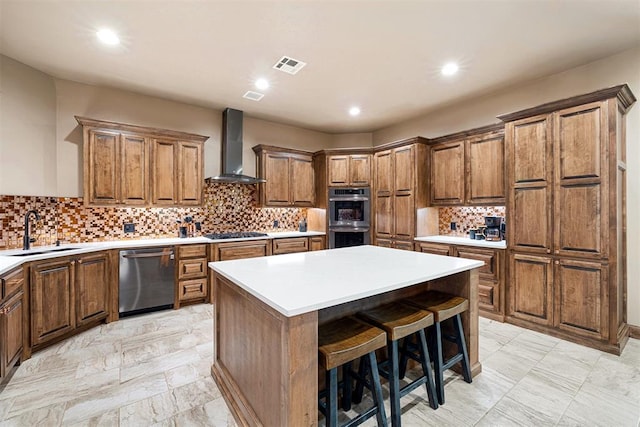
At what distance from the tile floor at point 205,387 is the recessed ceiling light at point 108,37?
294cm

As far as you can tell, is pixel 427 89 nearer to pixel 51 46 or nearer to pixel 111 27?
pixel 111 27

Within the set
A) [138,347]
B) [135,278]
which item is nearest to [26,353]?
[138,347]

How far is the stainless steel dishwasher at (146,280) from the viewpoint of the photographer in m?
3.38

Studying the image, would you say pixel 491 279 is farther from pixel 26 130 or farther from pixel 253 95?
pixel 26 130

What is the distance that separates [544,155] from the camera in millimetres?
2961

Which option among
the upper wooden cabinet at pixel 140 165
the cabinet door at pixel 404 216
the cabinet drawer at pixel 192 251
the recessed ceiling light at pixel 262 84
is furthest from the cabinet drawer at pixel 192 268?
the cabinet door at pixel 404 216

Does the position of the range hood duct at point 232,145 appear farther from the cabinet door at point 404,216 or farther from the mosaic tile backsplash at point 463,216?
the mosaic tile backsplash at point 463,216

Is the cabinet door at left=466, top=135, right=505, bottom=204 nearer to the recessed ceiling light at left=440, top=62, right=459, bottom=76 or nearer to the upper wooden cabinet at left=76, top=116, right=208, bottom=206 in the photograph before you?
the recessed ceiling light at left=440, top=62, right=459, bottom=76

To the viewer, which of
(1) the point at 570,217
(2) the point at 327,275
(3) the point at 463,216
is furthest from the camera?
(3) the point at 463,216

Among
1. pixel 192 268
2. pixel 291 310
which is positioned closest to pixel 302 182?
pixel 192 268

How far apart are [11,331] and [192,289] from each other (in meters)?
1.78

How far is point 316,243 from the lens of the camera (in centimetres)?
505

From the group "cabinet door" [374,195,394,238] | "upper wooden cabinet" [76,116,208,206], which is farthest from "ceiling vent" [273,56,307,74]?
"cabinet door" [374,195,394,238]

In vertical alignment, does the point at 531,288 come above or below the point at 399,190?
below
